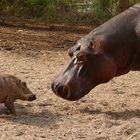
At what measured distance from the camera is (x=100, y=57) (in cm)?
376

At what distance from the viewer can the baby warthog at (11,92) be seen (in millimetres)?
4918

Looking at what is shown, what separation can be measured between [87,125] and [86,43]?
1138mm

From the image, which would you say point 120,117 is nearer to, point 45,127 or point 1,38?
point 45,127

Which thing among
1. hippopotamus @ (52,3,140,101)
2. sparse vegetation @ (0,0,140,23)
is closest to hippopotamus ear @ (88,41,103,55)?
hippopotamus @ (52,3,140,101)

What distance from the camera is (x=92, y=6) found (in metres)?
12.8

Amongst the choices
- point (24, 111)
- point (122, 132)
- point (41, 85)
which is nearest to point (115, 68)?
point (122, 132)

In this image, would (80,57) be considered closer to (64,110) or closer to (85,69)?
(85,69)

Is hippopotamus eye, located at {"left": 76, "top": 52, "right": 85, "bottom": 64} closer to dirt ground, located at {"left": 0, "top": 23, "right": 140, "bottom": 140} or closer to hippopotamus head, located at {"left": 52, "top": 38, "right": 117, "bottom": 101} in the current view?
hippopotamus head, located at {"left": 52, "top": 38, "right": 117, "bottom": 101}

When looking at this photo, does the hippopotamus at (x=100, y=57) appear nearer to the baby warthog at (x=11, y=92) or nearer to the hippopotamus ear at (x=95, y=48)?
the hippopotamus ear at (x=95, y=48)

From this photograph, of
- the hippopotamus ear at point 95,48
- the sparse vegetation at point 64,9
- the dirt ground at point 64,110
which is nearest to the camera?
the hippopotamus ear at point 95,48

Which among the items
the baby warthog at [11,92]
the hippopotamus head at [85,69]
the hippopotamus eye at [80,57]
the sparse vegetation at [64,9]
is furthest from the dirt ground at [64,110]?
the sparse vegetation at [64,9]

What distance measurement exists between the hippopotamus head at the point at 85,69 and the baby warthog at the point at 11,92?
1115 millimetres

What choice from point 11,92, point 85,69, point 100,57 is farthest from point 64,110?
point 100,57

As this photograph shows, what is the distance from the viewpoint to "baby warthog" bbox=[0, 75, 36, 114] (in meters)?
4.92
